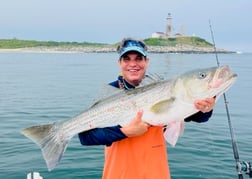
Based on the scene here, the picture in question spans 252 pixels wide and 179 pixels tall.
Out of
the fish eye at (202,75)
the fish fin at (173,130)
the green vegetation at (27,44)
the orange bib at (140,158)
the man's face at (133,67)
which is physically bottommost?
the orange bib at (140,158)

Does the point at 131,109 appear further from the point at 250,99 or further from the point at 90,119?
the point at 250,99

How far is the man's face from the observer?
436cm

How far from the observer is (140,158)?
13.9 feet

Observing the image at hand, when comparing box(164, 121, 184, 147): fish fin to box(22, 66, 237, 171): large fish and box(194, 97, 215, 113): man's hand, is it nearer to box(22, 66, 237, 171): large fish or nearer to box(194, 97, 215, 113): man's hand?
box(22, 66, 237, 171): large fish

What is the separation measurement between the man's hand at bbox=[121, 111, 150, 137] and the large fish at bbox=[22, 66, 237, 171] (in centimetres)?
5

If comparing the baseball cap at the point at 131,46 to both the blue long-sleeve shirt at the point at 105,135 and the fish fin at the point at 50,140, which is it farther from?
the fish fin at the point at 50,140

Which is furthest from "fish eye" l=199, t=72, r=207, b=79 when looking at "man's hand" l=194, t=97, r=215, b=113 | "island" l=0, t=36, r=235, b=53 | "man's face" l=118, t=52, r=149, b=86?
"island" l=0, t=36, r=235, b=53

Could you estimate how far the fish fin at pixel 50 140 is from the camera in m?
4.19

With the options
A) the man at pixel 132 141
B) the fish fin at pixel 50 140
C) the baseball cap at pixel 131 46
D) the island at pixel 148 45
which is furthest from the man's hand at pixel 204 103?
the island at pixel 148 45

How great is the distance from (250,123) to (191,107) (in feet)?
37.8

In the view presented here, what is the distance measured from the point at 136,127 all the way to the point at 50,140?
1047mm

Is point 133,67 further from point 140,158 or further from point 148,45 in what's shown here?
point 148,45

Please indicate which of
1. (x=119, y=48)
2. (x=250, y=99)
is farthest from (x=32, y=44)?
(x=119, y=48)

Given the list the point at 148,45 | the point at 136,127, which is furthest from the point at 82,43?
the point at 136,127
